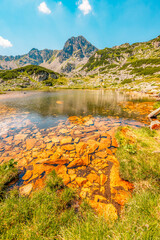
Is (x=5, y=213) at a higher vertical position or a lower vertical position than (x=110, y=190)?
higher

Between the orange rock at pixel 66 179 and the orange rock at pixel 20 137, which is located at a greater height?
the orange rock at pixel 20 137

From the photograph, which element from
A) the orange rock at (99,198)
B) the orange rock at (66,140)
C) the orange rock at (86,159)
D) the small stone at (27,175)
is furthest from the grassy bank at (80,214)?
the orange rock at (66,140)

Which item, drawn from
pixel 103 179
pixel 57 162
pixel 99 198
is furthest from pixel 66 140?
pixel 99 198

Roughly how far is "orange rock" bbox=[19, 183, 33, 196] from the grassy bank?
0.89ft

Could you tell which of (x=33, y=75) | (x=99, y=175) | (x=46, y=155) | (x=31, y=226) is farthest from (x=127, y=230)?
(x=33, y=75)

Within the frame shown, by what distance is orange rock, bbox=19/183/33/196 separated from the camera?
149 inches

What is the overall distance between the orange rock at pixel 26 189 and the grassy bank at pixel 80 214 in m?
0.27

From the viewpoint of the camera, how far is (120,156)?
5.35 meters

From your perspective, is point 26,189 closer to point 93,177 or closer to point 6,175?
point 6,175

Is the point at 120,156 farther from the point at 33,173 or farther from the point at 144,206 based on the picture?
the point at 33,173

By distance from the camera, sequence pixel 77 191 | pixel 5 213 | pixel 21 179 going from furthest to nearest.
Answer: pixel 21 179 < pixel 77 191 < pixel 5 213

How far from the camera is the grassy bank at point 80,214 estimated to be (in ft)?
5.97

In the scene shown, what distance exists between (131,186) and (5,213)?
4.53 m

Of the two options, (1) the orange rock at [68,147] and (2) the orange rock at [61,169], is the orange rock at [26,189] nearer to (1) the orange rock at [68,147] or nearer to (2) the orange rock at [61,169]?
(2) the orange rock at [61,169]
